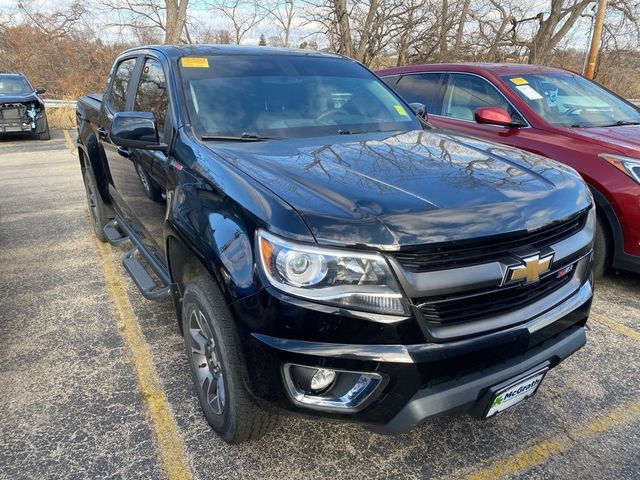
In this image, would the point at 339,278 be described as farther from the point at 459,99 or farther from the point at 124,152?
the point at 459,99

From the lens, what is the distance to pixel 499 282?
186cm

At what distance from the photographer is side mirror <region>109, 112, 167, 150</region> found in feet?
8.73

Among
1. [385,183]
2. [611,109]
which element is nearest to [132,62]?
[385,183]

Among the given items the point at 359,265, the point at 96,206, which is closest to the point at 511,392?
the point at 359,265

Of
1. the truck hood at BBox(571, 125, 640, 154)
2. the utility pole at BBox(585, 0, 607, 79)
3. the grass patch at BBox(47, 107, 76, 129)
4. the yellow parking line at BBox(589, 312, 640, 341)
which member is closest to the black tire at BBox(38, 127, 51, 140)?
the grass patch at BBox(47, 107, 76, 129)

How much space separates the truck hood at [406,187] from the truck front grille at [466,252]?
0.03 m

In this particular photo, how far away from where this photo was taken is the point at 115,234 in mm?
4219

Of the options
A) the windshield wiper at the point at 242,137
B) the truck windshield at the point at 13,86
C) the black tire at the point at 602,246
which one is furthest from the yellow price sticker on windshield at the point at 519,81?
the truck windshield at the point at 13,86

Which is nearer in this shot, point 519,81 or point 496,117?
point 496,117

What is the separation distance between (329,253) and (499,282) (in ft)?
2.12

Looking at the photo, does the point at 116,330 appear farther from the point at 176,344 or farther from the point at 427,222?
the point at 427,222

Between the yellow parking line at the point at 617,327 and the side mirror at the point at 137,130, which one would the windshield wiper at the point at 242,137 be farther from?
the yellow parking line at the point at 617,327

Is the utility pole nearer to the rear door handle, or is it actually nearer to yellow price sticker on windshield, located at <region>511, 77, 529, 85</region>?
yellow price sticker on windshield, located at <region>511, 77, 529, 85</region>

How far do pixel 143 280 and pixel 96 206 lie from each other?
2.17m
